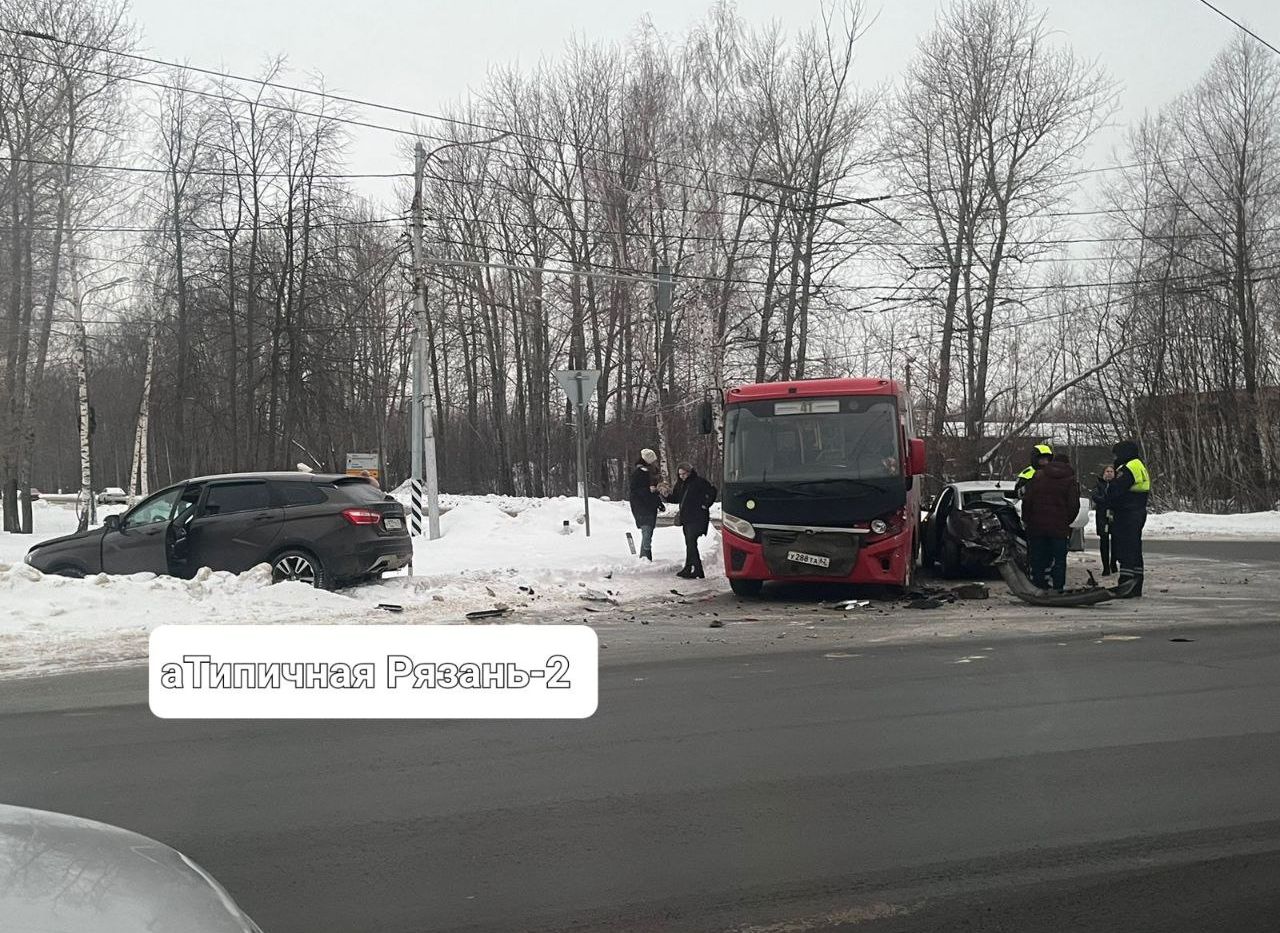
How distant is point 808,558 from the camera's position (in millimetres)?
15297

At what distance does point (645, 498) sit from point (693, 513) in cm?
134

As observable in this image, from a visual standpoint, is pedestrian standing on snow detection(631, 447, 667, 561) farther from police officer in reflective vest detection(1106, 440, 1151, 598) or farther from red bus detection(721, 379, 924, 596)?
police officer in reflective vest detection(1106, 440, 1151, 598)

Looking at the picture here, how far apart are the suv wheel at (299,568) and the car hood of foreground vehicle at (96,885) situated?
12.8m

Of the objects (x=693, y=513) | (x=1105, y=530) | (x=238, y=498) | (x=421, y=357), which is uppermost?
(x=421, y=357)

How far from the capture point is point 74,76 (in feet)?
107

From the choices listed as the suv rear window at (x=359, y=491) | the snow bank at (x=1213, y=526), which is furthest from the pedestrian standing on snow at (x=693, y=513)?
the snow bank at (x=1213, y=526)

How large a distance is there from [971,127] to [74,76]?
1089 inches

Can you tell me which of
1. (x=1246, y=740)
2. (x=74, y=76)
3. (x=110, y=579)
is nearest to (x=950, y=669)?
(x=1246, y=740)

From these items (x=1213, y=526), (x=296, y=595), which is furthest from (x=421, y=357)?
(x=1213, y=526)

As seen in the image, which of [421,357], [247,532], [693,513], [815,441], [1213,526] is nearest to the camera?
[247,532]

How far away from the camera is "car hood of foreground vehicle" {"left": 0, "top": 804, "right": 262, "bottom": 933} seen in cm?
216

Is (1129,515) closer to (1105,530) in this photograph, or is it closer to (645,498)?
(1105,530)

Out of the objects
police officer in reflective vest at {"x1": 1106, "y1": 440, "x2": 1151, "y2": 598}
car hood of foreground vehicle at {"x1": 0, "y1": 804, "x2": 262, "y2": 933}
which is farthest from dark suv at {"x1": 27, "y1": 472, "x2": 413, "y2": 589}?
car hood of foreground vehicle at {"x1": 0, "y1": 804, "x2": 262, "y2": 933}

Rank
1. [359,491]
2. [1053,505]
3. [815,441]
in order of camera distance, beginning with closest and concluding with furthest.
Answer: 1. [1053,505]
2. [815,441]
3. [359,491]
